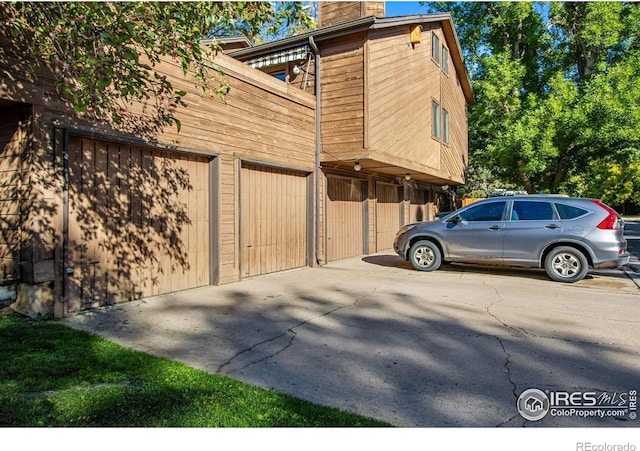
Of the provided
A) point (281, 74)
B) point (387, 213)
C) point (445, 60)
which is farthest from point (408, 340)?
point (445, 60)

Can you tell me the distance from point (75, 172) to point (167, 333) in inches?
104

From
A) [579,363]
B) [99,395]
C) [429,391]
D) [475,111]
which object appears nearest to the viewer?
[99,395]

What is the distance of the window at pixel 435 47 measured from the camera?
13.4 metres

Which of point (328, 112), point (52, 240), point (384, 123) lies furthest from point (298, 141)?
point (52, 240)

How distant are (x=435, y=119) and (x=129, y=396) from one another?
13055mm

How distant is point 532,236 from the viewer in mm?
8203

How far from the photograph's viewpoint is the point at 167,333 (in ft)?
15.7

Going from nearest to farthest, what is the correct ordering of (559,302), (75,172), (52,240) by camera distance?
(52,240) → (75,172) → (559,302)

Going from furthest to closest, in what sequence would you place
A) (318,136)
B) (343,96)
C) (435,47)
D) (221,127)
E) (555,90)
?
(555,90) → (435,47) → (318,136) → (343,96) → (221,127)

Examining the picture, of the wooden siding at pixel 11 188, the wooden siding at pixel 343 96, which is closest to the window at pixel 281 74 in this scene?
the wooden siding at pixel 343 96

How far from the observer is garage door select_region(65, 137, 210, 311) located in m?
5.57

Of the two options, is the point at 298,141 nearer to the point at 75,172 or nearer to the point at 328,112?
the point at 328,112

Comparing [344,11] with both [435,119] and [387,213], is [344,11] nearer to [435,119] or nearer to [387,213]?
[435,119]

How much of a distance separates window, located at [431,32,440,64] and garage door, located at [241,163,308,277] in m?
7.00
